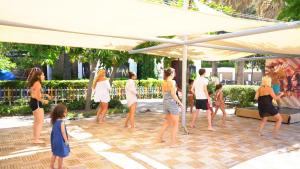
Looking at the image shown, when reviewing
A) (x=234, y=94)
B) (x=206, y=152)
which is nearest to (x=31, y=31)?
(x=206, y=152)

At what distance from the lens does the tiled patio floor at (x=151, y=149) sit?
5.47 meters

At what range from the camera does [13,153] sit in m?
6.05

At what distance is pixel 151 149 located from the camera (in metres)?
6.36

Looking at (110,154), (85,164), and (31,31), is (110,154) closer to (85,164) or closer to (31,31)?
(85,164)

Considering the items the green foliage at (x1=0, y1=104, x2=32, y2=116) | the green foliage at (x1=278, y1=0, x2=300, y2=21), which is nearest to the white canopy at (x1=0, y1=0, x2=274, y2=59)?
the green foliage at (x1=278, y1=0, x2=300, y2=21)

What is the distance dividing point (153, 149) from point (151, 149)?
0.04m

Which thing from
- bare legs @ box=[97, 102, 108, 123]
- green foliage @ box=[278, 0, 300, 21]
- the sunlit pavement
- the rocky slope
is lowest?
the sunlit pavement

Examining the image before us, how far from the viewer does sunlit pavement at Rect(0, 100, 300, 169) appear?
5469 mm

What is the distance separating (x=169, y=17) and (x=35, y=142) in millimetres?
4099

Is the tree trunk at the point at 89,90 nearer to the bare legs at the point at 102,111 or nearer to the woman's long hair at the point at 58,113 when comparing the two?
the bare legs at the point at 102,111

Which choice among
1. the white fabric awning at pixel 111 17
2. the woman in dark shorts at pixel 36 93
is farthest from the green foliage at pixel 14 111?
the white fabric awning at pixel 111 17

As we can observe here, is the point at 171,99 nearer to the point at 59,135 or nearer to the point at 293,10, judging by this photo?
the point at 59,135

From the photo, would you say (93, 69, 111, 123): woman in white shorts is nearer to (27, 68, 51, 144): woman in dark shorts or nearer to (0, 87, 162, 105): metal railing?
(27, 68, 51, 144): woman in dark shorts

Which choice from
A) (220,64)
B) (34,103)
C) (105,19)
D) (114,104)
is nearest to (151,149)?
(34,103)
